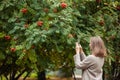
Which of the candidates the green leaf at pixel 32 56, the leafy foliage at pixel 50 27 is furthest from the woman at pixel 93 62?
the green leaf at pixel 32 56

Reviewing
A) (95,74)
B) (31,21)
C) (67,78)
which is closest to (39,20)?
(31,21)

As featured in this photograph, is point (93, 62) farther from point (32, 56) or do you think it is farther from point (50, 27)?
point (32, 56)

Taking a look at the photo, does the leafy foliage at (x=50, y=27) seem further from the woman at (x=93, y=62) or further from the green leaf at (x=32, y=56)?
the woman at (x=93, y=62)

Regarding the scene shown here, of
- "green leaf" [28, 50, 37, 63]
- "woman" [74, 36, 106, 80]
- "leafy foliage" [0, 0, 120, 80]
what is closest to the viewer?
"woman" [74, 36, 106, 80]

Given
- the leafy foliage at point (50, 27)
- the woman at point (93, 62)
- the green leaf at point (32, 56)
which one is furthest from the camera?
the green leaf at point (32, 56)

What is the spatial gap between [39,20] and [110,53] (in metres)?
1.83

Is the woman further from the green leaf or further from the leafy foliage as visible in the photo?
the green leaf

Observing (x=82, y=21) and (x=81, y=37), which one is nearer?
(x=81, y=37)

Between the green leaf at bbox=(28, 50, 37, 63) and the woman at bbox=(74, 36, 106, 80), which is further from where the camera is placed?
the green leaf at bbox=(28, 50, 37, 63)

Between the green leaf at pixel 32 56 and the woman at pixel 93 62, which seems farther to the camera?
the green leaf at pixel 32 56

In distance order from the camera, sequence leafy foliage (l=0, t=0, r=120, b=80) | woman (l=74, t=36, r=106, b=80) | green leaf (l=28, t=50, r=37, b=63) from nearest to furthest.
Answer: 1. woman (l=74, t=36, r=106, b=80)
2. leafy foliage (l=0, t=0, r=120, b=80)
3. green leaf (l=28, t=50, r=37, b=63)

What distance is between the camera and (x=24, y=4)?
6816 mm

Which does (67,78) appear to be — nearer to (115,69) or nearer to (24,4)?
(115,69)

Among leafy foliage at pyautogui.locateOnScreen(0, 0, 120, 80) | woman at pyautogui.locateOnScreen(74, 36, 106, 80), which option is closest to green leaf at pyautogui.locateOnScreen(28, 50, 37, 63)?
leafy foliage at pyautogui.locateOnScreen(0, 0, 120, 80)
